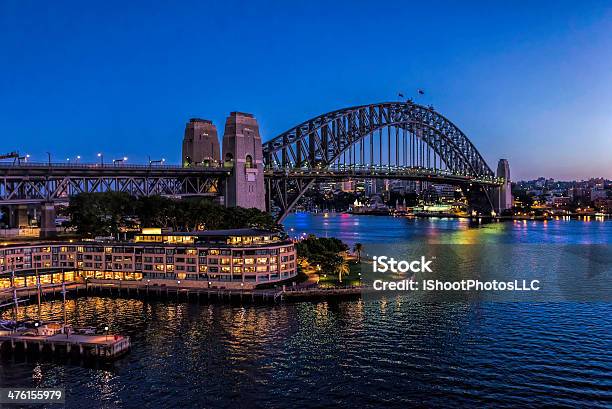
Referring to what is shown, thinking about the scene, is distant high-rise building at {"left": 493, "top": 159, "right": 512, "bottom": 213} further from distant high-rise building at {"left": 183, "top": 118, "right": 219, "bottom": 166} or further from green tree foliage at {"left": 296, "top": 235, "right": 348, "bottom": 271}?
green tree foliage at {"left": 296, "top": 235, "right": 348, "bottom": 271}

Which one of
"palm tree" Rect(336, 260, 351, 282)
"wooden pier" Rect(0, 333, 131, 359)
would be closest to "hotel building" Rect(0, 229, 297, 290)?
"palm tree" Rect(336, 260, 351, 282)

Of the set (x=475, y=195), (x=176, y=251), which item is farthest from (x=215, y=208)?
(x=475, y=195)

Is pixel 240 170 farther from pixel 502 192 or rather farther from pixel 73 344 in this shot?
pixel 502 192

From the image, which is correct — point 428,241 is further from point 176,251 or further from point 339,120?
point 176,251

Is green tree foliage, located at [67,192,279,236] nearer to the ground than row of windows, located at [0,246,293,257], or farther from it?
farther from it

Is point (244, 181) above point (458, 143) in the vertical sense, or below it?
below

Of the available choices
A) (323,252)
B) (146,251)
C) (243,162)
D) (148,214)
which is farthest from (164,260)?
(243,162)

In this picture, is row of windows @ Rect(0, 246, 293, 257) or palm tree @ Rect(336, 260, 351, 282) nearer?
row of windows @ Rect(0, 246, 293, 257)
